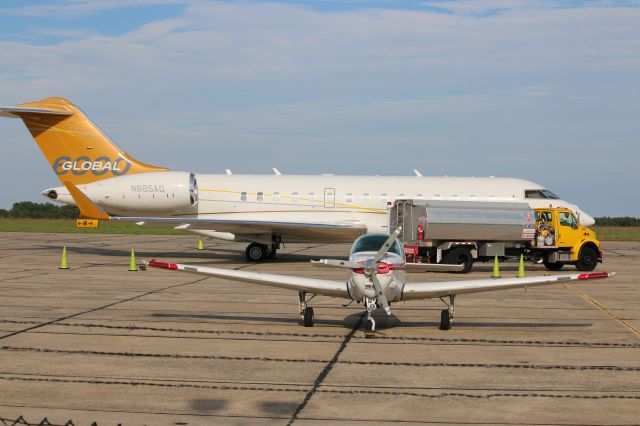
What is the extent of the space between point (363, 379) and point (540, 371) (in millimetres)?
2727

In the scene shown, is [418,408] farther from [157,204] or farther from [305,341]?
[157,204]

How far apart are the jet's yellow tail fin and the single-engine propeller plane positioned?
67.6 feet

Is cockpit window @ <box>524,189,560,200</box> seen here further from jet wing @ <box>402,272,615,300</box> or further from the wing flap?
jet wing @ <box>402,272,615,300</box>

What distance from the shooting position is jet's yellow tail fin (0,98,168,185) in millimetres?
34469

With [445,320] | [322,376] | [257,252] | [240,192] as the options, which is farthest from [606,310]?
[240,192]

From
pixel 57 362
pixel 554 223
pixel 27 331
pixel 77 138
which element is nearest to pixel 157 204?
pixel 77 138

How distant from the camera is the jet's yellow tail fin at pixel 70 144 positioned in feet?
113

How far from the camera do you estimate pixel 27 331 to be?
1492cm

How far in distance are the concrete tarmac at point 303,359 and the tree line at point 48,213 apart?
3116 inches

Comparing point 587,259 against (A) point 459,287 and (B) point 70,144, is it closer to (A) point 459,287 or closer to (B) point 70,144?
(A) point 459,287

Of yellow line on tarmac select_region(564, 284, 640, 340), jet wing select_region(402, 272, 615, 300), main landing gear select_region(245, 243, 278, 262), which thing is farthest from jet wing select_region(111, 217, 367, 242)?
jet wing select_region(402, 272, 615, 300)

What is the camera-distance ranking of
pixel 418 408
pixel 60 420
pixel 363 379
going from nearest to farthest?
pixel 60 420 → pixel 418 408 → pixel 363 379

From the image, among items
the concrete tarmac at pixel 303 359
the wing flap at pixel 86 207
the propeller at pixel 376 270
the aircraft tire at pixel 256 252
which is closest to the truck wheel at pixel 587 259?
the concrete tarmac at pixel 303 359

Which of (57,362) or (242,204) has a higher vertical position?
(242,204)
